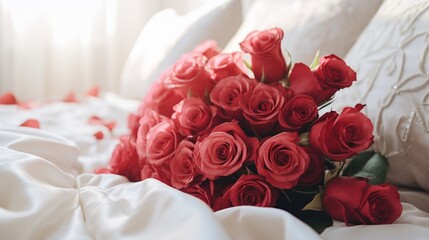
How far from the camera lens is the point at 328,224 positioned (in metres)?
0.66

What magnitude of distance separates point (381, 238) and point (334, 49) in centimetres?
62

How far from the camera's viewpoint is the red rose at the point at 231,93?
71cm

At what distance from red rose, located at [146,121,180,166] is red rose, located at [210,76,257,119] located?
8 cm

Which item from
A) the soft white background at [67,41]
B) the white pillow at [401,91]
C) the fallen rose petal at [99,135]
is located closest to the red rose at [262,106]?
the white pillow at [401,91]

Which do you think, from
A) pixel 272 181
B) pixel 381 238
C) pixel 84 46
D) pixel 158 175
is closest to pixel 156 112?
pixel 158 175

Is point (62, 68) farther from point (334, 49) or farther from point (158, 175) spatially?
point (158, 175)

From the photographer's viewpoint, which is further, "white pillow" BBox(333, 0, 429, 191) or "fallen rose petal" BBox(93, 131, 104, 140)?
"fallen rose petal" BBox(93, 131, 104, 140)

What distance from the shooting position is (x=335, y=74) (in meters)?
0.71

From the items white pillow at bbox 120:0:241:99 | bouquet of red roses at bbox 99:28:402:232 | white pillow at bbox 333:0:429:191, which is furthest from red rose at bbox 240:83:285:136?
white pillow at bbox 120:0:241:99

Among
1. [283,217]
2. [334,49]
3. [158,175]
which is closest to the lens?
[283,217]

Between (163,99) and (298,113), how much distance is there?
0.26 meters

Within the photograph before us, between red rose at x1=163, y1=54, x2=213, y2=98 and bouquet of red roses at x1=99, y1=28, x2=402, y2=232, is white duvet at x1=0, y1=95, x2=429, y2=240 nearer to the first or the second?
bouquet of red roses at x1=99, y1=28, x2=402, y2=232

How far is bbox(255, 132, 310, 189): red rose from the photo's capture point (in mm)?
637

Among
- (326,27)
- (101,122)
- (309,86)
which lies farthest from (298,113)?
(101,122)
